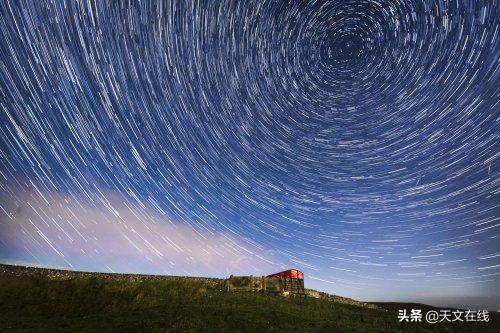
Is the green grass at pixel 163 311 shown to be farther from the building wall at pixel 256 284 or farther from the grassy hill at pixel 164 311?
the building wall at pixel 256 284

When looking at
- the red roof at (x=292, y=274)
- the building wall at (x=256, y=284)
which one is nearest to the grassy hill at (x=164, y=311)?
the building wall at (x=256, y=284)

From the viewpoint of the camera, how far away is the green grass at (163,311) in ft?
64.4

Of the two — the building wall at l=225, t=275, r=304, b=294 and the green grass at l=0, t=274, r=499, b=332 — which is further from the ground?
the building wall at l=225, t=275, r=304, b=294

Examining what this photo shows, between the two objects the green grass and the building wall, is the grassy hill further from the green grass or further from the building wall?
the building wall

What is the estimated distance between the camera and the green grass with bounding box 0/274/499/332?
64.4 ft

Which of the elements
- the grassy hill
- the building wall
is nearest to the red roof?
the building wall

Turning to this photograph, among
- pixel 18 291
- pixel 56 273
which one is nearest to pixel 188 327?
pixel 18 291

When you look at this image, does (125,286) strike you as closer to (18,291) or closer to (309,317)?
(18,291)

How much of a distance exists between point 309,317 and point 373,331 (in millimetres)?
4093

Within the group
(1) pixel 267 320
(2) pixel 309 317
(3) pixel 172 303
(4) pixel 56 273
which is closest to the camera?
(1) pixel 267 320

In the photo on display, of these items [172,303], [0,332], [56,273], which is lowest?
[0,332]

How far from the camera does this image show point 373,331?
21375mm

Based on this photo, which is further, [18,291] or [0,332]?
[18,291]

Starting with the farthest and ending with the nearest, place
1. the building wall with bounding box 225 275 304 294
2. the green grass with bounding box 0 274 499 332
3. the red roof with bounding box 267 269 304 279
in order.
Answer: the red roof with bounding box 267 269 304 279 < the building wall with bounding box 225 275 304 294 < the green grass with bounding box 0 274 499 332
